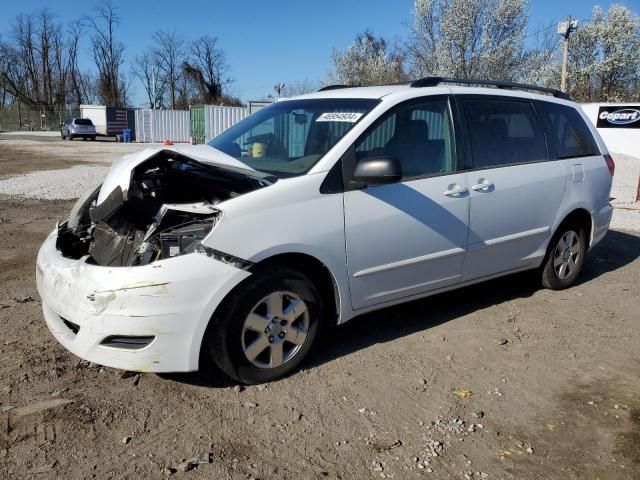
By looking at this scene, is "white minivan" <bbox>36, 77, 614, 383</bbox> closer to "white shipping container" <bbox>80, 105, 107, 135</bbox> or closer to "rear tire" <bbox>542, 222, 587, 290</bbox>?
"rear tire" <bbox>542, 222, 587, 290</bbox>

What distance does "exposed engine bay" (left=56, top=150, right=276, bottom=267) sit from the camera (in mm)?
3131

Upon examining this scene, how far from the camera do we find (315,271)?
3.58m

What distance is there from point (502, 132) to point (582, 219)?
148 cm

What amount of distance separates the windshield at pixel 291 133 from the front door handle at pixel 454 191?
32.3 inches

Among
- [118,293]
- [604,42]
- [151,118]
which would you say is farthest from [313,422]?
[151,118]

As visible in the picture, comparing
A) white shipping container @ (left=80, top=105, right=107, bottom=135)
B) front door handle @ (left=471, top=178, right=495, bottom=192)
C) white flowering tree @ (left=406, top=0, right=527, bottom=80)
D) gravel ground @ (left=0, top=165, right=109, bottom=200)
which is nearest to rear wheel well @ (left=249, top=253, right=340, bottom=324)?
front door handle @ (left=471, top=178, right=495, bottom=192)

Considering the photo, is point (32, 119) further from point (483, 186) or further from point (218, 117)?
point (483, 186)

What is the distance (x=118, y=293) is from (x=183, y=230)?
1.58 feet

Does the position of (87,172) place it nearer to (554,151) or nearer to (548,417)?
(554,151)

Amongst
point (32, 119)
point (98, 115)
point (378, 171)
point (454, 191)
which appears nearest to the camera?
point (378, 171)

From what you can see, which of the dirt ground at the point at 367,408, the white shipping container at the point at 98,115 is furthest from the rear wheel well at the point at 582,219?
the white shipping container at the point at 98,115

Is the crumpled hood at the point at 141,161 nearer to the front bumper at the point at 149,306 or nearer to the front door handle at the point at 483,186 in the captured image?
the front bumper at the point at 149,306

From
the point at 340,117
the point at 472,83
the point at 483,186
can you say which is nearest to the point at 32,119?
the point at 472,83

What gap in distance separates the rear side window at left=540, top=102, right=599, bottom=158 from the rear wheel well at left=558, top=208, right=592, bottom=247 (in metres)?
0.53
